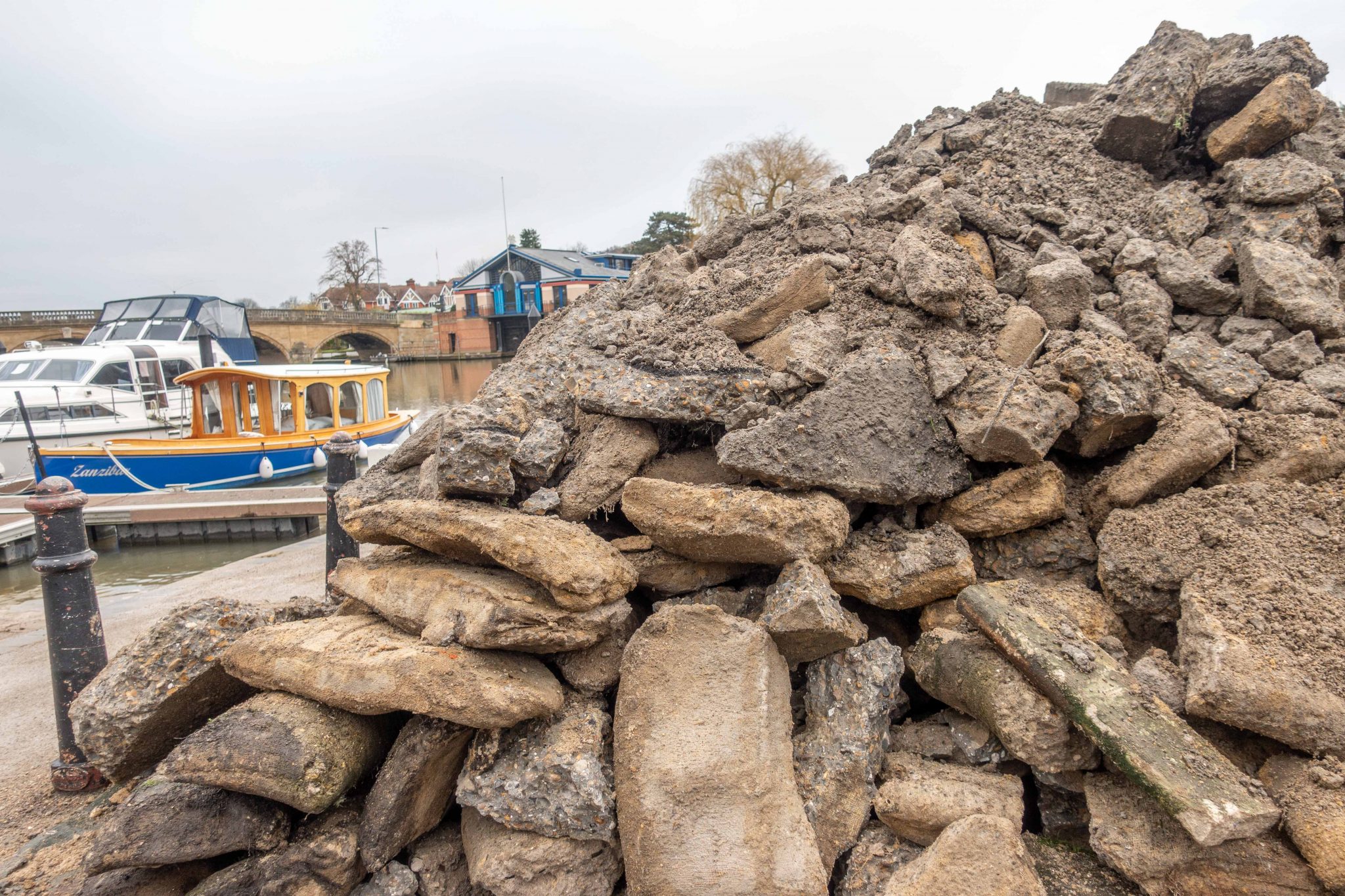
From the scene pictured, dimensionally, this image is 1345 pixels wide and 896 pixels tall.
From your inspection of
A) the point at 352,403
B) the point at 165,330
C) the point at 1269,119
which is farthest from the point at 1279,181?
the point at 165,330

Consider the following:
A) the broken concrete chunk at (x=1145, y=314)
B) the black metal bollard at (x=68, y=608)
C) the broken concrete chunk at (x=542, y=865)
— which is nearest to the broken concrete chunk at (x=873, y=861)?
the broken concrete chunk at (x=542, y=865)

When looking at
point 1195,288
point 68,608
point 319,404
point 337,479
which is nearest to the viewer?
point 68,608

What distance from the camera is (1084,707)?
7.44 feet

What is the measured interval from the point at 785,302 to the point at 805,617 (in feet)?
5.57

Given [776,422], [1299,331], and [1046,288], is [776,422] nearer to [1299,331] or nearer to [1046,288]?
[1046,288]

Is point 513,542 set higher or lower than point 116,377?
lower

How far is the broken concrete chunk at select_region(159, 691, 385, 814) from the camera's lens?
2324 millimetres

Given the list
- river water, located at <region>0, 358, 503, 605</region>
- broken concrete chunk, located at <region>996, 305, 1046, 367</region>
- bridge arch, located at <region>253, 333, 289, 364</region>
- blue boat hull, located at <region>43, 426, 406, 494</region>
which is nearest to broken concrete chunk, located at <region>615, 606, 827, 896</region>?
broken concrete chunk, located at <region>996, 305, 1046, 367</region>

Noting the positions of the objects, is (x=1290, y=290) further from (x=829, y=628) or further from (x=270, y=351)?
(x=270, y=351)

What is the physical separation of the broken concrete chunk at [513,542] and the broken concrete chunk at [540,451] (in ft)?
0.74

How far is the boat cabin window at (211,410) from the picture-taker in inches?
503

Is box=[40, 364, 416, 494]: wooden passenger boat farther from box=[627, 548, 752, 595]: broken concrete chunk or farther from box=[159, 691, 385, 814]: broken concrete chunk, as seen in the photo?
box=[627, 548, 752, 595]: broken concrete chunk

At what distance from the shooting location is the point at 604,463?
122 inches

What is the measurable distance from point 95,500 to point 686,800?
1273 cm
